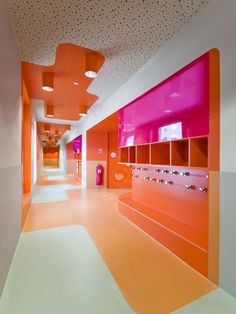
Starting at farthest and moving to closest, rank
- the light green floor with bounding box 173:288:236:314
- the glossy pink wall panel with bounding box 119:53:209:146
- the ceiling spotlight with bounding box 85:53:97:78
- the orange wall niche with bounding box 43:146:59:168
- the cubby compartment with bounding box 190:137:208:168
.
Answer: the orange wall niche with bounding box 43:146:59:168 → the ceiling spotlight with bounding box 85:53:97:78 → the cubby compartment with bounding box 190:137:208:168 → the glossy pink wall panel with bounding box 119:53:209:146 → the light green floor with bounding box 173:288:236:314

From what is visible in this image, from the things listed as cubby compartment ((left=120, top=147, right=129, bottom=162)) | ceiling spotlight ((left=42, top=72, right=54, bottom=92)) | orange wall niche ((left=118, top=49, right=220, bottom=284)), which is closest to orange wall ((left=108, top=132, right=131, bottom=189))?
cubby compartment ((left=120, top=147, right=129, bottom=162))

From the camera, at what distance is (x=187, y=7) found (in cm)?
178

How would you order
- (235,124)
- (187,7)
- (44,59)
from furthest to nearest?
1. (44,59)
2. (187,7)
3. (235,124)

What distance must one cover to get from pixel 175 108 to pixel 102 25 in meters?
1.32

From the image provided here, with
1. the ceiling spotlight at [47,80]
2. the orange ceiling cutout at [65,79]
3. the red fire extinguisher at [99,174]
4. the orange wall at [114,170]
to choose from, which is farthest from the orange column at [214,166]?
the red fire extinguisher at [99,174]

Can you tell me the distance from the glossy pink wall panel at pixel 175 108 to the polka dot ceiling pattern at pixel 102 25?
53cm

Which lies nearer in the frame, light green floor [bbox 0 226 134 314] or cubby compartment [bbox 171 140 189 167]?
light green floor [bbox 0 226 134 314]

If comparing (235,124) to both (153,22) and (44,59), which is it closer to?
(153,22)

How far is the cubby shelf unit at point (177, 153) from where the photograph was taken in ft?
6.50

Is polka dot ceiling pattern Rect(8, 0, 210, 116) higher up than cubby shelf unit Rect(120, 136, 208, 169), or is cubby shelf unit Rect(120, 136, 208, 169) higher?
polka dot ceiling pattern Rect(8, 0, 210, 116)

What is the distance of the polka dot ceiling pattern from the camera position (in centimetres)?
175

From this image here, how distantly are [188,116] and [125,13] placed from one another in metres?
1.30

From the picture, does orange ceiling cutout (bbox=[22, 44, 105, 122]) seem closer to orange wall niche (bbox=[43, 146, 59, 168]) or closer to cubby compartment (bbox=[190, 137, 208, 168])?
cubby compartment (bbox=[190, 137, 208, 168])

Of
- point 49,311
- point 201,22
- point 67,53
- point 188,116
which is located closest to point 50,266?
point 49,311
